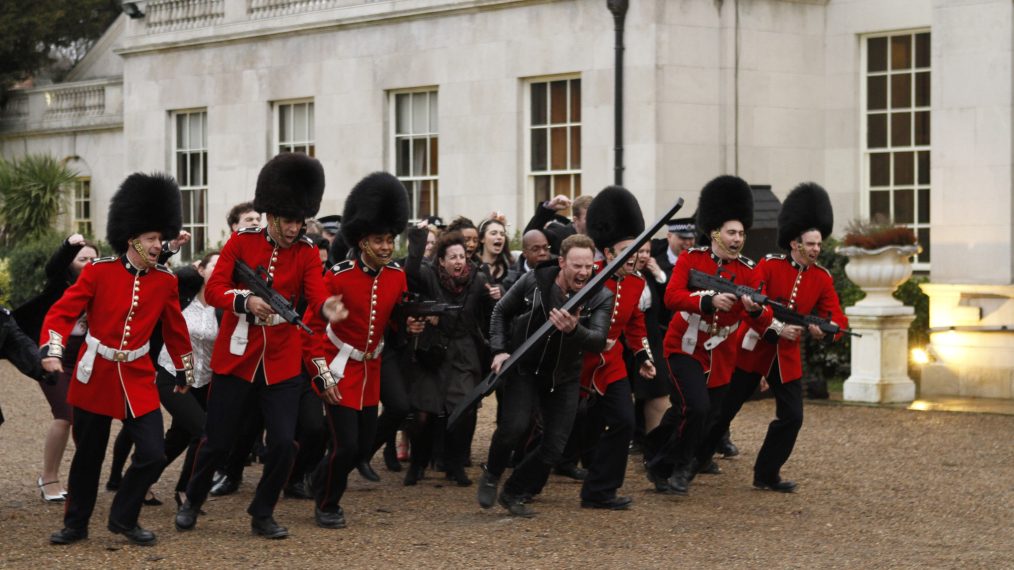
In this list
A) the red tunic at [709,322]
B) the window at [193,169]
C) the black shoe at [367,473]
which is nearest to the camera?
the red tunic at [709,322]

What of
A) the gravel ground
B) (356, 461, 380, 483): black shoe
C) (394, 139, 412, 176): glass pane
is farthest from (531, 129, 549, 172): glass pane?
(356, 461, 380, 483): black shoe

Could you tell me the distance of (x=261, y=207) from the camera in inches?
355

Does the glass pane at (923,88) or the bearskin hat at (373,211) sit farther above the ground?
the glass pane at (923,88)

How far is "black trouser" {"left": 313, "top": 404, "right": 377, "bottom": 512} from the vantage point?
8953mm

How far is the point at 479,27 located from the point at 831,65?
13.4ft

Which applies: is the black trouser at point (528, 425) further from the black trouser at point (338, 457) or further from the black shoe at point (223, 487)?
the black shoe at point (223, 487)

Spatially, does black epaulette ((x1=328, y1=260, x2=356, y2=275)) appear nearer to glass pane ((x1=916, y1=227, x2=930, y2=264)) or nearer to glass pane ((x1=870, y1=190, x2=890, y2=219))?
glass pane ((x1=916, y1=227, x2=930, y2=264))

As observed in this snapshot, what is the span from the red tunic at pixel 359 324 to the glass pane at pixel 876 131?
10867 millimetres

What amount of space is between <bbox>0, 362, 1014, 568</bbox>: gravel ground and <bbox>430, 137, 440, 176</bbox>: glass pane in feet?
29.6

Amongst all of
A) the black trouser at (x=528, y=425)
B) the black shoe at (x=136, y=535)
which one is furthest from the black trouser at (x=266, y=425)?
the black trouser at (x=528, y=425)

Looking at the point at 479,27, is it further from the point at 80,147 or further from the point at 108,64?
the point at 108,64

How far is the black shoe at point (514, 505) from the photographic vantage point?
937 cm

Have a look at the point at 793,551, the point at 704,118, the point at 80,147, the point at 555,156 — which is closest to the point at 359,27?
the point at 555,156

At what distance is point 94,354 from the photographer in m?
8.47
